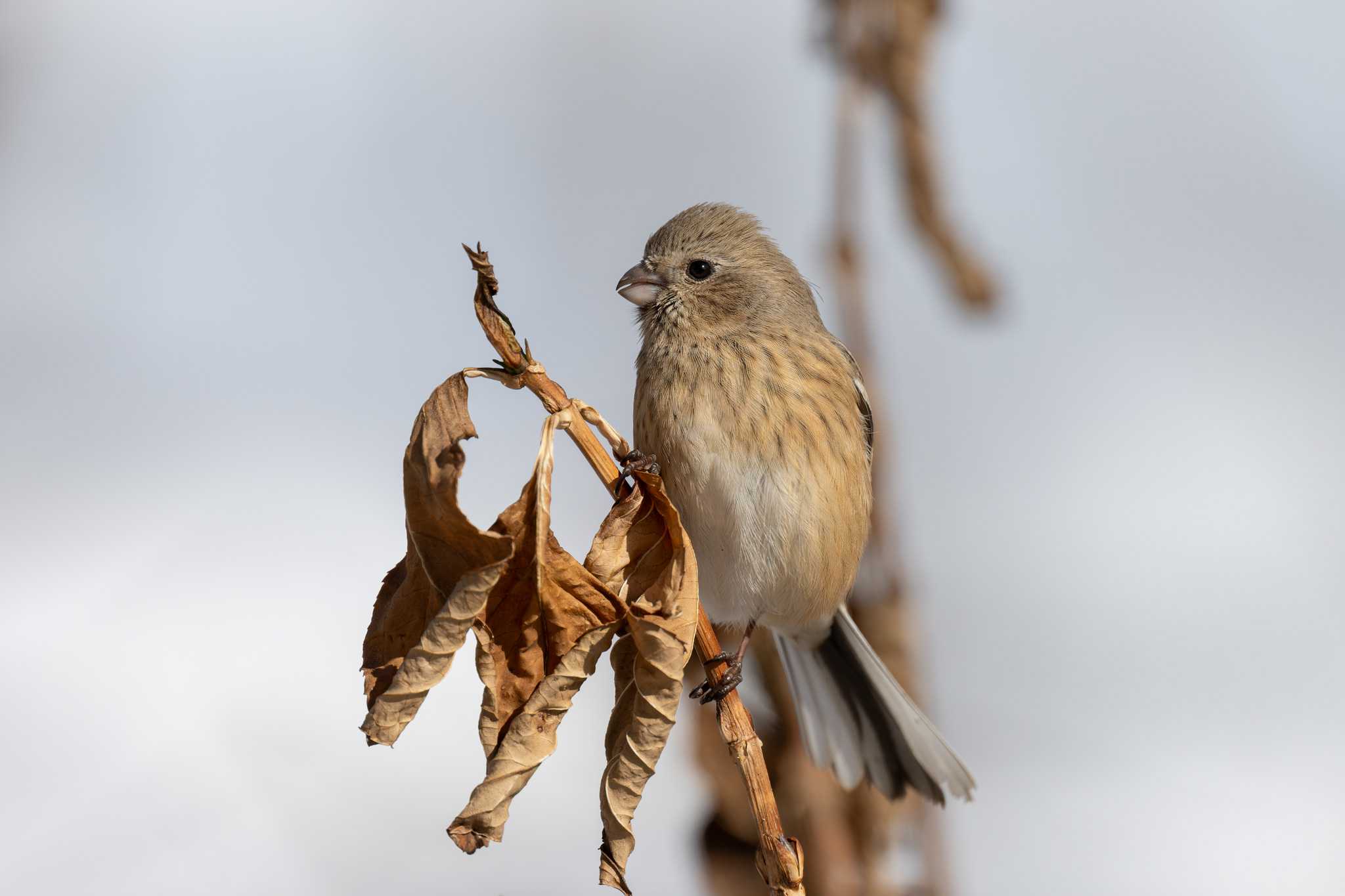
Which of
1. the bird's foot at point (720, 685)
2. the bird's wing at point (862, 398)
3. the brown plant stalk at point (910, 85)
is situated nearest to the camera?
the bird's foot at point (720, 685)

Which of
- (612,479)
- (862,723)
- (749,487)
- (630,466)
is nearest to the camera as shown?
(612,479)

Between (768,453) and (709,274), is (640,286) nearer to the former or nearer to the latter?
(709,274)

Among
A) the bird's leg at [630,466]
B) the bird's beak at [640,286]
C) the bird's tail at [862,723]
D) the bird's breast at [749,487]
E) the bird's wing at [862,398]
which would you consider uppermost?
the bird's beak at [640,286]

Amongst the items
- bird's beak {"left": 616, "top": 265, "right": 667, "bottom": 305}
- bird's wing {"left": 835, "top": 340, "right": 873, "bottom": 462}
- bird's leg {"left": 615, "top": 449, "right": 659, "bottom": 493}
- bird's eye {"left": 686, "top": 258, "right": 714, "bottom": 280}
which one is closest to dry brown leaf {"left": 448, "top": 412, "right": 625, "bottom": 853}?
bird's leg {"left": 615, "top": 449, "right": 659, "bottom": 493}

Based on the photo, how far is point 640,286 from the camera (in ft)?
9.27

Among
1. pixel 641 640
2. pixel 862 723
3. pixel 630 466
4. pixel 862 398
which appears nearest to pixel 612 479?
pixel 630 466

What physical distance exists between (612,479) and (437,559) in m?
0.29

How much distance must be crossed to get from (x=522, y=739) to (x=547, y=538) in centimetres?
26

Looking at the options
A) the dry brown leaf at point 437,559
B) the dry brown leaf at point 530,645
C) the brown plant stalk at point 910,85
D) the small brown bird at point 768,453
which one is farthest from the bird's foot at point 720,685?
the brown plant stalk at point 910,85

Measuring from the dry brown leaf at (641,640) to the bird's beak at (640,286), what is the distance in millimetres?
1251

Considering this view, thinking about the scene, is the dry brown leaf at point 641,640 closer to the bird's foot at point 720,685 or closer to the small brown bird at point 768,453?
the bird's foot at point 720,685

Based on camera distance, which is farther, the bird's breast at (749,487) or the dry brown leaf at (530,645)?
the bird's breast at (749,487)

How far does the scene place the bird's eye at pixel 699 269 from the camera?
2893 mm

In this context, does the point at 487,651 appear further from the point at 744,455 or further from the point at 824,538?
the point at 824,538
